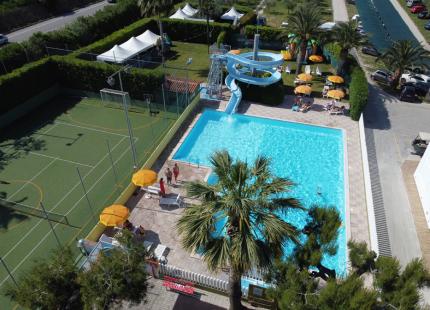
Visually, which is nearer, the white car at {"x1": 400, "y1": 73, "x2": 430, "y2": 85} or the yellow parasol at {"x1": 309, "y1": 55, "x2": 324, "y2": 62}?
the white car at {"x1": 400, "y1": 73, "x2": 430, "y2": 85}

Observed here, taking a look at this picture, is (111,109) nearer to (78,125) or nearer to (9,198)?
(78,125)

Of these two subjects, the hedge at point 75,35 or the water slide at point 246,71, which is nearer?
the water slide at point 246,71

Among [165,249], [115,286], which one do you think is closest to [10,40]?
[165,249]

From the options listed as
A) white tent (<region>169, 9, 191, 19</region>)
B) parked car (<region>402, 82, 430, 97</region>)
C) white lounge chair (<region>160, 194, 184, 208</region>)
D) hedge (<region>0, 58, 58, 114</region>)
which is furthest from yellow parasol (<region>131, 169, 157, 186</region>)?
white tent (<region>169, 9, 191, 19</region>)

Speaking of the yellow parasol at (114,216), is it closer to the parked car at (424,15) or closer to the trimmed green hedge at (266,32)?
the trimmed green hedge at (266,32)

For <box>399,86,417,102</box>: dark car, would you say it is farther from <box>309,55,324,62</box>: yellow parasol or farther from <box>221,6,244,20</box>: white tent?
<box>221,6,244,20</box>: white tent

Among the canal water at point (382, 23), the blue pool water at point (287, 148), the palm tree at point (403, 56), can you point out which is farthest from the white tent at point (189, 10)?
the palm tree at point (403, 56)
